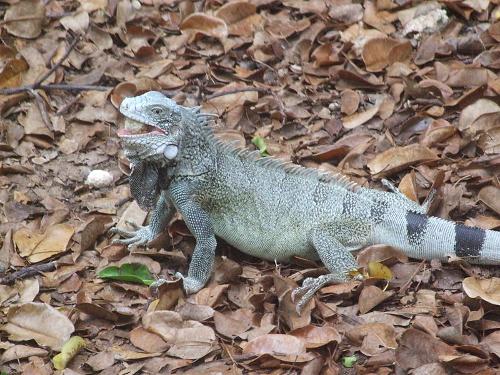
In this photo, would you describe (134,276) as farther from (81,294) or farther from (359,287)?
(359,287)

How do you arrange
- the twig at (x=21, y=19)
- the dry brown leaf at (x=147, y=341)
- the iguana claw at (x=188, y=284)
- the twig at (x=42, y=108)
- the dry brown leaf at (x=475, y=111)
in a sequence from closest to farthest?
the dry brown leaf at (x=147, y=341) → the iguana claw at (x=188, y=284) → the dry brown leaf at (x=475, y=111) → the twig at (x=42, y=108) → the twig at (x=21, y=19)

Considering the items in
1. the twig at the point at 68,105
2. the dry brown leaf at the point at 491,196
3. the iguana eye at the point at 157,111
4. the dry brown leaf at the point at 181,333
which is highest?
the iguana eye at the point at 157,111

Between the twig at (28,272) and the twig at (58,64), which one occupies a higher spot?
the twig at (58,64)

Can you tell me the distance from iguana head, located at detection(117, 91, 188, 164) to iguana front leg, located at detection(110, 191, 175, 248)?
586 millimetres

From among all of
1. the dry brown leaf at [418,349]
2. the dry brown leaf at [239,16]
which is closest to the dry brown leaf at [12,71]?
the dry brown leaf at [239,16]

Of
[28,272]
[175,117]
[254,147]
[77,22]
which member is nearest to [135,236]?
[28,272]

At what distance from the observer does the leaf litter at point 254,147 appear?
4.53 metres

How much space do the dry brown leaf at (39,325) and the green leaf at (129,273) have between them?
1.57 feet

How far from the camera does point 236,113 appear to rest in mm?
6504

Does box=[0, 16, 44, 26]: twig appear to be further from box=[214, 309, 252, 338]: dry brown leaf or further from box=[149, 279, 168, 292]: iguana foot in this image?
box=[214, 309, 252, 338]: dry brown leaf

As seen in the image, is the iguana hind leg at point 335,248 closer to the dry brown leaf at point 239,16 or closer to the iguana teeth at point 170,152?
the iguana teeth at point 170,152

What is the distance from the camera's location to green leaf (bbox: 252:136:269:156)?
618cm

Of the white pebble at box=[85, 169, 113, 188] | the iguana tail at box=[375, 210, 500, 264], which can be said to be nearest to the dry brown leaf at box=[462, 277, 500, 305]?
the iguana tail at box=[375, 210, 500, 264]

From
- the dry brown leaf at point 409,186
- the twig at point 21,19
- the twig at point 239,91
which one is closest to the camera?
the dry brown leaf at point 409,186
